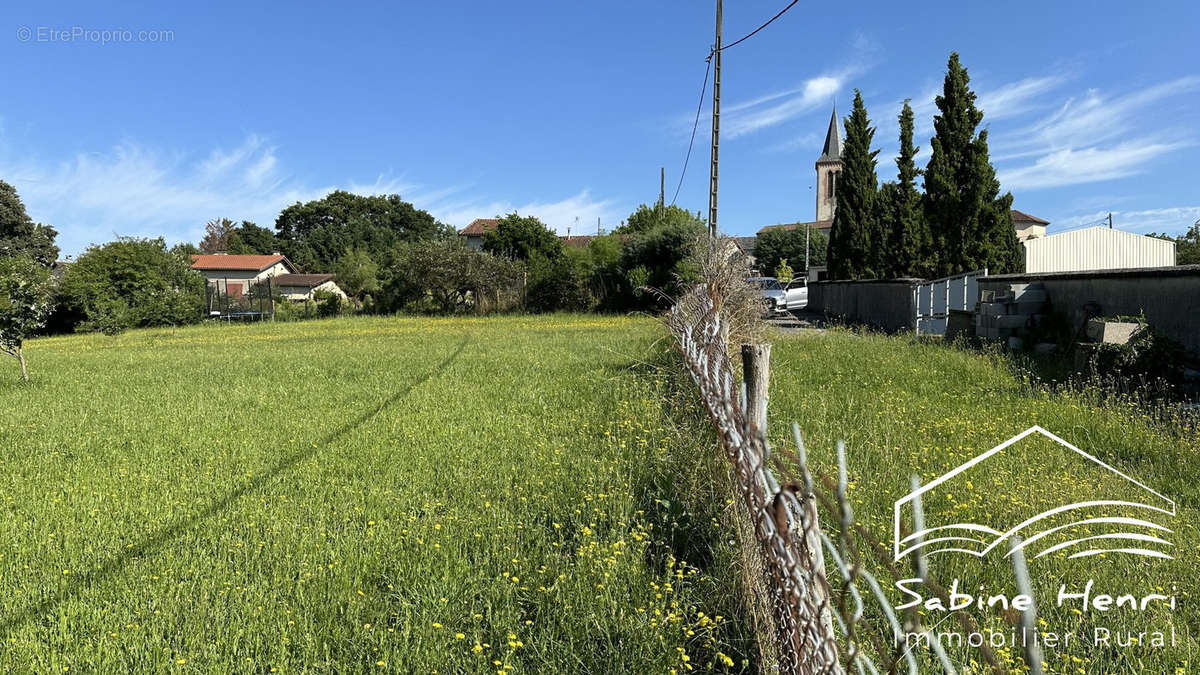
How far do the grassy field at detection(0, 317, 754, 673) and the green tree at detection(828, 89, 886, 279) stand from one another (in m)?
25.0

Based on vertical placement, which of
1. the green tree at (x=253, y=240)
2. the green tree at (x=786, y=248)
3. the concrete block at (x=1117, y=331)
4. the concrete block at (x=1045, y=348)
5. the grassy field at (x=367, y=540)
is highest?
the green tree at (x=253, y=240)

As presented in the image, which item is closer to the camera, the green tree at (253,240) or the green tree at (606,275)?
the green tree at (606,275)

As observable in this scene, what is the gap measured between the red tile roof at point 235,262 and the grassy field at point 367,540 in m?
59.6

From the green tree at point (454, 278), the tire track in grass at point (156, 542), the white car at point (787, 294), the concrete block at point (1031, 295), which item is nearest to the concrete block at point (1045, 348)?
the concrete block at point (1031, 295)

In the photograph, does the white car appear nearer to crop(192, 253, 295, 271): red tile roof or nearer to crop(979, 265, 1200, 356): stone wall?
crop(979, 265, 1200, 356): stone wall

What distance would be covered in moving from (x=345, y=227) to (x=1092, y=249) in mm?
76429

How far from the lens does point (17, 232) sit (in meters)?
42.2

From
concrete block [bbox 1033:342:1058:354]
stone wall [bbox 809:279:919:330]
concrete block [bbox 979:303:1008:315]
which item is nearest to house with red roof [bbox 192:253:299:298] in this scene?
stone wall [bbox 809:279:919:330]

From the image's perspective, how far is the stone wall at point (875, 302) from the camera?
51.3 feet

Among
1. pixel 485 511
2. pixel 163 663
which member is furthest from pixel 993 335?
pixel 163 663

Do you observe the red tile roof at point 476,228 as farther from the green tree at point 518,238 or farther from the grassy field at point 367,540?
the grassy field at point 367,540

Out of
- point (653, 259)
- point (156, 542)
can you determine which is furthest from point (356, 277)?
point (156, 542)

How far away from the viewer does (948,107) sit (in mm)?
21984

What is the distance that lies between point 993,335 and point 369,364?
11.2 m
